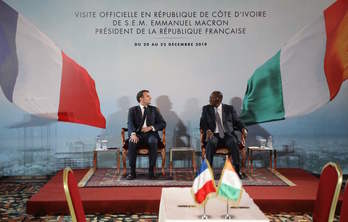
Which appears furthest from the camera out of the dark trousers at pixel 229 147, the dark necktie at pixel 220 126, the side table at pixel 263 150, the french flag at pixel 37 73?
the french flag at pixel 37 73

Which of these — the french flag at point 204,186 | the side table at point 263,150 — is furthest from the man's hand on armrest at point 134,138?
the french flag at point 204,186

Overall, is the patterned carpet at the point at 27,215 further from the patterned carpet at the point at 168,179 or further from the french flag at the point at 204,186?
the french flag at the point at 204,186

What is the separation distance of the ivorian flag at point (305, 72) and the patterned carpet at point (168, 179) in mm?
1090

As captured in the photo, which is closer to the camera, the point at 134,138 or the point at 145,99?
the point at 134,138

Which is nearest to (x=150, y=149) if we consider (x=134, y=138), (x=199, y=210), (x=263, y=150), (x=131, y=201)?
(x=134, y=138)

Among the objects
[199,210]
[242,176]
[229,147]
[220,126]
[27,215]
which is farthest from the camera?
[220,126]

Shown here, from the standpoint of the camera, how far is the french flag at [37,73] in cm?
670

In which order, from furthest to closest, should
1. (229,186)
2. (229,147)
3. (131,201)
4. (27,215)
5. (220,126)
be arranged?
(220,126) → (229,147) → (131,201) → (27,215) → (229,186)

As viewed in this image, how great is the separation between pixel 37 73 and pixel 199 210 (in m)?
4.94

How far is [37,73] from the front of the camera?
673cm

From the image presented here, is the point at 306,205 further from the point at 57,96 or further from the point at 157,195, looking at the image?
the point at 57,96

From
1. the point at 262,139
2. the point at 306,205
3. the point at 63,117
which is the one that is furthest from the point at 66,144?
the point at 306,205

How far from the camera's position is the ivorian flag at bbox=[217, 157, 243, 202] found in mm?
2344

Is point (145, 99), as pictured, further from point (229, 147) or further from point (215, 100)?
point (229, 147)
